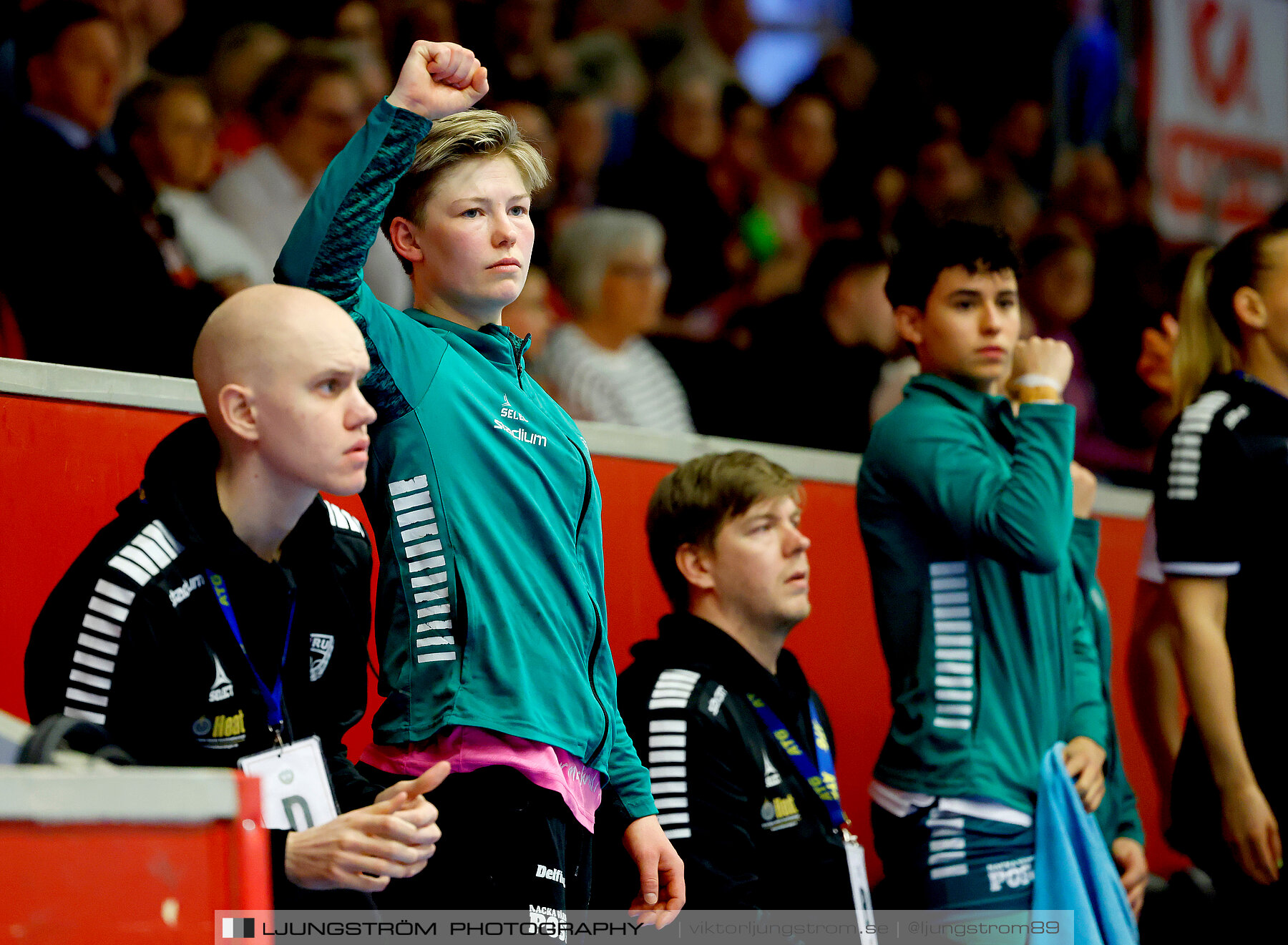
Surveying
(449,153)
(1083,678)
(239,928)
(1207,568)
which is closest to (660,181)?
(1207,568)

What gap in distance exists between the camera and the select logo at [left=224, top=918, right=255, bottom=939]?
4.61ft

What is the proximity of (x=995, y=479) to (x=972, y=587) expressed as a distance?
0.70 feet

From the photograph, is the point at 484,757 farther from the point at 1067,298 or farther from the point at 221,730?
the point at 1067,298

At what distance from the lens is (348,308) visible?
2037 millimetres

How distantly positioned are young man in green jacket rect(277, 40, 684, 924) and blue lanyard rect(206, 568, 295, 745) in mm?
166

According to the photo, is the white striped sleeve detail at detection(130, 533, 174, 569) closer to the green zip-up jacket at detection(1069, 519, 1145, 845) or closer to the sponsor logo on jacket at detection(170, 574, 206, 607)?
the sponsor logo on jacket at detection(170, 574, 206, 607)

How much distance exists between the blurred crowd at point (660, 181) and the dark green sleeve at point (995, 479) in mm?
548

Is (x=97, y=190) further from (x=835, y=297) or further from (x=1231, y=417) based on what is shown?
(x=1231, y=417)

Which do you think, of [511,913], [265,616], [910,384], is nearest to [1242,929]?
[910,384]

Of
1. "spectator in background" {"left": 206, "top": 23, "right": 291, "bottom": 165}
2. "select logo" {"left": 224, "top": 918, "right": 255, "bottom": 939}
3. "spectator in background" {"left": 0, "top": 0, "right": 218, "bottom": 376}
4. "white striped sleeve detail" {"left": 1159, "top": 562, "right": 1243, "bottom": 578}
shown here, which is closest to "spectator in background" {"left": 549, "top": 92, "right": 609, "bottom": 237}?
"spectator in background" {"left": 206, "top": 23, "right": 291, "bottom": 165}

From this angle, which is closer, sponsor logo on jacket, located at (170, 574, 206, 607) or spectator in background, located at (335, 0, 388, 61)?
sponsor logo on jacket, located at (170, 574, 206, 607)

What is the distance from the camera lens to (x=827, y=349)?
4.88 m

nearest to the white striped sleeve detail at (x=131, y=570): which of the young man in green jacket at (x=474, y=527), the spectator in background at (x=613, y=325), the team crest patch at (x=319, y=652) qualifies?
the team crest patch at (x=319, y=652)

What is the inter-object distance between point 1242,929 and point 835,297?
2534 millimetres
